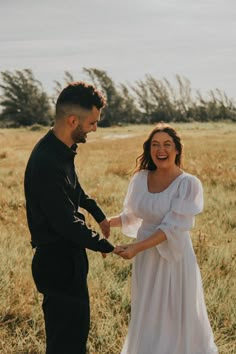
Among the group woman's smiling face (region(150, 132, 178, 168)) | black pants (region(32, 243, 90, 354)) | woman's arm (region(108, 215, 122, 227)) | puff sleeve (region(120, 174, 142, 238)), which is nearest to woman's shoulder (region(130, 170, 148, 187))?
puff sleeve (region(120, 174, 142, 238))

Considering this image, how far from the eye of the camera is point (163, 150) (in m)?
3.62

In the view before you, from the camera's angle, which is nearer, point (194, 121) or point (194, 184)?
point (194, 184)

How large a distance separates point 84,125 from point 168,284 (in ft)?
4.37

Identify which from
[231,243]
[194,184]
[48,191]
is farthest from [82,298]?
[231,243]

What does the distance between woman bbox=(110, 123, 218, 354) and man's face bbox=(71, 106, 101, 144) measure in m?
0.75

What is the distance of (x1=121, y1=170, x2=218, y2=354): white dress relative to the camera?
11.5ft

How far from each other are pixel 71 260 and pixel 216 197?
274 inches

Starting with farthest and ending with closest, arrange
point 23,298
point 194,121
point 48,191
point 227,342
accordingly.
Answer: point 194,121, point 23,298, point 227,342, point 48,191

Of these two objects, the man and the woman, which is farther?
the woman

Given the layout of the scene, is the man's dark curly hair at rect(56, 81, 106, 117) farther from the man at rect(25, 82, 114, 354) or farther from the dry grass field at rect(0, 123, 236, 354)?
the dry grass field at rect(0, 123, 236, 354)

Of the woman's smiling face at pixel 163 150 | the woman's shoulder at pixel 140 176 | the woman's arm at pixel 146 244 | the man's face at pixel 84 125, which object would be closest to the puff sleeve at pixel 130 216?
the woman's shoulder at pixel 140 176

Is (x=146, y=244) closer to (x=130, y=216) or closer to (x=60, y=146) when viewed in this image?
(x=130, y=216)

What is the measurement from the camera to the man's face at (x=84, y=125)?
2986 millimetres

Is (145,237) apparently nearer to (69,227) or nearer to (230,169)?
(69,227)
